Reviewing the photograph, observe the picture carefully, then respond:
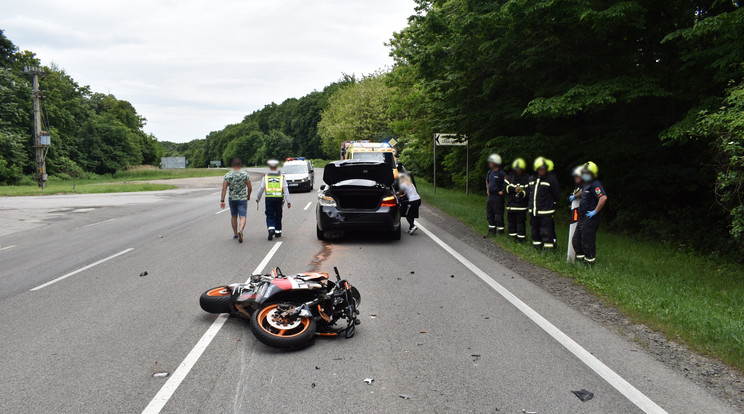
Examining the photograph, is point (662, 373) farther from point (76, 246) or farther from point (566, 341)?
point (76, 246)

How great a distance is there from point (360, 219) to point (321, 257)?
5.86 ft

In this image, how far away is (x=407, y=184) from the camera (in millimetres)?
12695

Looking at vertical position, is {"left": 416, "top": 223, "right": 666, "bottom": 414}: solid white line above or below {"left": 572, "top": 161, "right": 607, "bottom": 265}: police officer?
below

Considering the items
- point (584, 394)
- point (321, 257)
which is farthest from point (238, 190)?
point (584, 394)

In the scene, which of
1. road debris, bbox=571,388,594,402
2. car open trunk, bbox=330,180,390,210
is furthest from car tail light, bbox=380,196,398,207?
road debris, bbox=571,388,594,402

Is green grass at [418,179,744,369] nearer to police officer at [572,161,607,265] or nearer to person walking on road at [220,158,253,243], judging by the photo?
police officer at [572,161,607,265]

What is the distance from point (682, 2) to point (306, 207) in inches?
534

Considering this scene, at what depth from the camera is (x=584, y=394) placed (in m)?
3.78

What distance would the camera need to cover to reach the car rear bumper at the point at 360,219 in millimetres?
10898

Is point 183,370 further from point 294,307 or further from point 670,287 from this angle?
point 670,287

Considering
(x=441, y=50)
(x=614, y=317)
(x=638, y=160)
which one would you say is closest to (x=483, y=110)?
(x=441, y=50)

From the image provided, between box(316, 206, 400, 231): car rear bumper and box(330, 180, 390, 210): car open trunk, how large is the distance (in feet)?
0.65

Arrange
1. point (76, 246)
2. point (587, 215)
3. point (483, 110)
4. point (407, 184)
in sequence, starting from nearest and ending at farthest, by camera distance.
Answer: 1. point (587, 215)
2. point (76, 246)
3. point (407, 184)
4. point (483, 110)

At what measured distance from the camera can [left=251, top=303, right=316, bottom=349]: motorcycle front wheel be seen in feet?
15.1
